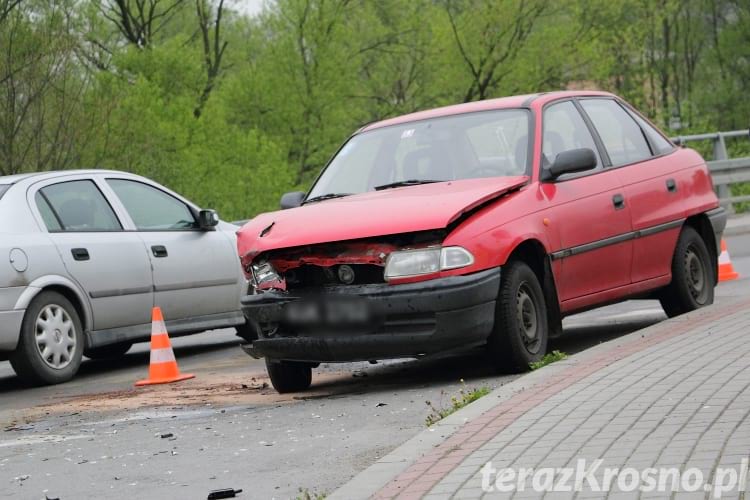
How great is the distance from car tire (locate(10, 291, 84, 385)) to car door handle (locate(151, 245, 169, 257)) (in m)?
1.05

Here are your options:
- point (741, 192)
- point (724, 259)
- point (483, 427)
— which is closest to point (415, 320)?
point (483, 427)

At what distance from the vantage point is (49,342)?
11.0 m

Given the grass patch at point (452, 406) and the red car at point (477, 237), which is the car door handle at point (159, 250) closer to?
the red car at point (477, 237)

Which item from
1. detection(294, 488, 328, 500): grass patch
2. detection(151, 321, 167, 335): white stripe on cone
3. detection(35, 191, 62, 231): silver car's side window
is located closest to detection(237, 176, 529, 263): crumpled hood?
detection(151, 321, 167, 335): white stripe on cone

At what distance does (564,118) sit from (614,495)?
18.8ft

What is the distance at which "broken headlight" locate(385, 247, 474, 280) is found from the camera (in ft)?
27.4

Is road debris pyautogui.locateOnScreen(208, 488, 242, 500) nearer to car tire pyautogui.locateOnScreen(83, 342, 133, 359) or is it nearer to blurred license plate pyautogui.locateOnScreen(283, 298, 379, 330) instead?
blurred license plate pyautogui.locateOnScreen(283, 298, 379, 330)

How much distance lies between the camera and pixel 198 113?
43.7 m

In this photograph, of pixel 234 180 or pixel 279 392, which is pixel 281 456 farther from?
pixel 234 180

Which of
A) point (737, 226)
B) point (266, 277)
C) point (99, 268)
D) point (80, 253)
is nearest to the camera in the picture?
point (266, 277)

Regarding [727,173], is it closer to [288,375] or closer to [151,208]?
[151,208]

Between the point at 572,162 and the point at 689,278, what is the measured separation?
2126 mm

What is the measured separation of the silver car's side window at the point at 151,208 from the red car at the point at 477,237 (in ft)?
8.22

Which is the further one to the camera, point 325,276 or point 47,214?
point 47,214
